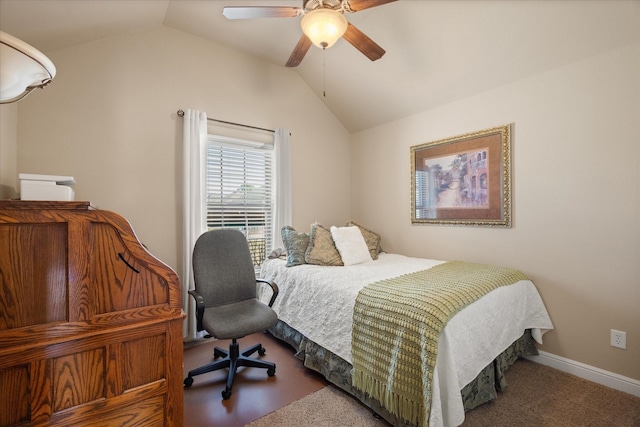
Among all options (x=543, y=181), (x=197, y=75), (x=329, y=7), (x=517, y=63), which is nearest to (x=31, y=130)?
(x=197, y=75)

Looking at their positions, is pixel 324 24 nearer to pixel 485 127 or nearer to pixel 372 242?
pixel 485 127

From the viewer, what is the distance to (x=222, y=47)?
306 cm

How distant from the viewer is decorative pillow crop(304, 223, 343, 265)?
2838 millimetres

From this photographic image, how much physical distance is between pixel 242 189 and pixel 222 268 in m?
1.09

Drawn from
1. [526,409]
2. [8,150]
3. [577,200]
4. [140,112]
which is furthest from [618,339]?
[8,150]

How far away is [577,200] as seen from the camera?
2.23 m

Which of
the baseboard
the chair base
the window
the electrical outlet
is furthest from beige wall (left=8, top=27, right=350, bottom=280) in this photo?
the electrical outlet

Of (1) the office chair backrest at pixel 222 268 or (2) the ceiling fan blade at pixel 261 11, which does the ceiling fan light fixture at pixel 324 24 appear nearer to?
(2) the ceiling fan blade at pixel 261 11

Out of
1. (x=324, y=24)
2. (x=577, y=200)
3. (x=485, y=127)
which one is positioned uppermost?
Result: (x=324, y=24)

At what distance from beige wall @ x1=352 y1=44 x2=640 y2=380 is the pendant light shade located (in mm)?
3090

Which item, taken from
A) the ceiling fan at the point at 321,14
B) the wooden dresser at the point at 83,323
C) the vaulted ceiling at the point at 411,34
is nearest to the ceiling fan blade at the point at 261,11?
the ceiling fan at the point at 321,14

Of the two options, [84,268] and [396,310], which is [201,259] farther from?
[396,310]

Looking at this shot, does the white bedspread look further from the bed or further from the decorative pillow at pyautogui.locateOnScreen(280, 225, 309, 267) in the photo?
the decorative pillow at pyautogui.locateOnScreen(280, 225, 309, 267)

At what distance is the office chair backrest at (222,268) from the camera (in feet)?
7.62
